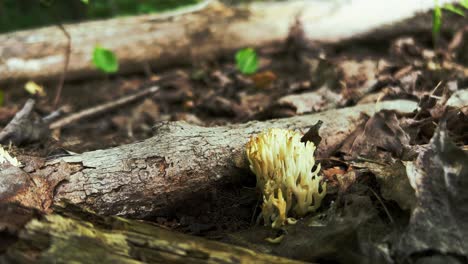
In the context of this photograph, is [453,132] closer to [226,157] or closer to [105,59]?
→ [226,157]

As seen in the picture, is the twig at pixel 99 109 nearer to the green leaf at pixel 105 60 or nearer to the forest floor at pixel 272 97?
the forest floor at pixel 272 97

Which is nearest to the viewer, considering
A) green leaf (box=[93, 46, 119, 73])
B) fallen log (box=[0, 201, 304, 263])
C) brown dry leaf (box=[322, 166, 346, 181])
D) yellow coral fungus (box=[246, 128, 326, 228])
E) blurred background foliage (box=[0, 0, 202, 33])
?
fallen log (box=[0, 201, 304, 263])

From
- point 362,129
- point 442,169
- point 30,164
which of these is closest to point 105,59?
point 30,164

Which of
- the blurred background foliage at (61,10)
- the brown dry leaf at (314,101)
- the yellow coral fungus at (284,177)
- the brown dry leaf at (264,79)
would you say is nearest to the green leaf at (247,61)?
the brown dry leaf at (264,79)

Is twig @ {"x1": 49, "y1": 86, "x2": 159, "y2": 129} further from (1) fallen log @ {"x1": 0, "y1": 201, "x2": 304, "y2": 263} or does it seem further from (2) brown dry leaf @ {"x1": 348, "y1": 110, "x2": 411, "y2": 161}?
(2) brown dry leaf @ {"x1": 348, "y1": 110, "x2": 411, "y2": 161}

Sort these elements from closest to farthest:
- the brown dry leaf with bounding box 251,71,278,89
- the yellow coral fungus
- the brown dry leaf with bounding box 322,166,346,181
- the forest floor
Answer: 1. the yellow coral fungus
2. the forest floor
3. the brown dry leaf with bounding box 322,166,346,181
4. the brown dry leaf with bounding box 251,71,278,89

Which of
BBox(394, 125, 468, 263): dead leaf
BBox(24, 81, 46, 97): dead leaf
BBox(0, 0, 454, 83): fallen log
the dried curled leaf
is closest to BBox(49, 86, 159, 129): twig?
BBox(0, 0, 454, 83): fallen log

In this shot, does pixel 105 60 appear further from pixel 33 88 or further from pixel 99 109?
pixel 33 88
